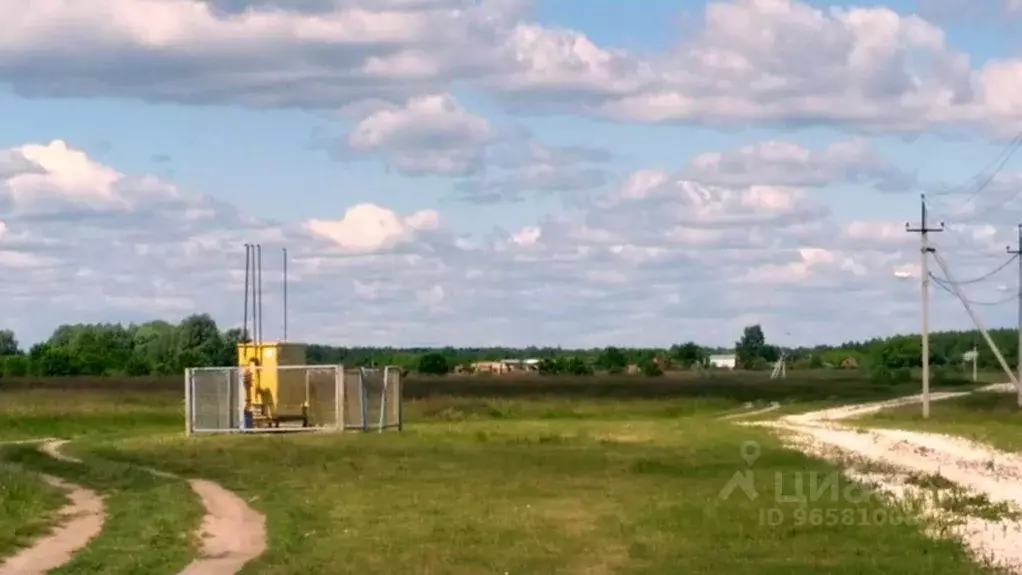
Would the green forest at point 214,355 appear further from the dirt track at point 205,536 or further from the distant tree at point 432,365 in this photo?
the dirt track at point 205,536

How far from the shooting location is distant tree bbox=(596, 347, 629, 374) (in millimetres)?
172000

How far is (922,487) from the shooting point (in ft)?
84.0

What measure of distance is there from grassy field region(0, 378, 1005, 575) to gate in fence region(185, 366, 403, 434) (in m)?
1.48

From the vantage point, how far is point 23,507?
2188 centimetres

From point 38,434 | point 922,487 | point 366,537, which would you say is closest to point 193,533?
point 366,537

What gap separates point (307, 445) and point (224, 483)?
10006mm

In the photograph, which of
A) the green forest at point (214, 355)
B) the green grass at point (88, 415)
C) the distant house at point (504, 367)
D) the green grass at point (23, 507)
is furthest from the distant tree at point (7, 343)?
the green grass at point (23, 507)

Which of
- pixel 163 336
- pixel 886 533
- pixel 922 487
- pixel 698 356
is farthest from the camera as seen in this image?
pixel 698 356

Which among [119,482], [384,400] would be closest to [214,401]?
[384,400]

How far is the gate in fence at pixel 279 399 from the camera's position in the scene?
43.4m

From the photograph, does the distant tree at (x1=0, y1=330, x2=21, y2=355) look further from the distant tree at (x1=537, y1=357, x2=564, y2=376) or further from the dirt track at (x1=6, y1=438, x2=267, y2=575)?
the dirt track at (x1=6, y1=438, x2=267, y2=575)

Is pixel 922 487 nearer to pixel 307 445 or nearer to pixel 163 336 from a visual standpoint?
pixel 307 445

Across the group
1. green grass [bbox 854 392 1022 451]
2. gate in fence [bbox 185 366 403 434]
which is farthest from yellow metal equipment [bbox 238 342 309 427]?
green grass [bbox 854 392 1022 451]

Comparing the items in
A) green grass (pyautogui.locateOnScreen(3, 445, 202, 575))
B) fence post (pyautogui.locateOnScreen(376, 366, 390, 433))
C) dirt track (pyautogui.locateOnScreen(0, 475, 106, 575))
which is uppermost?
fence post (pyautogui.locateOnScreen(376, 366, 390, 433))
